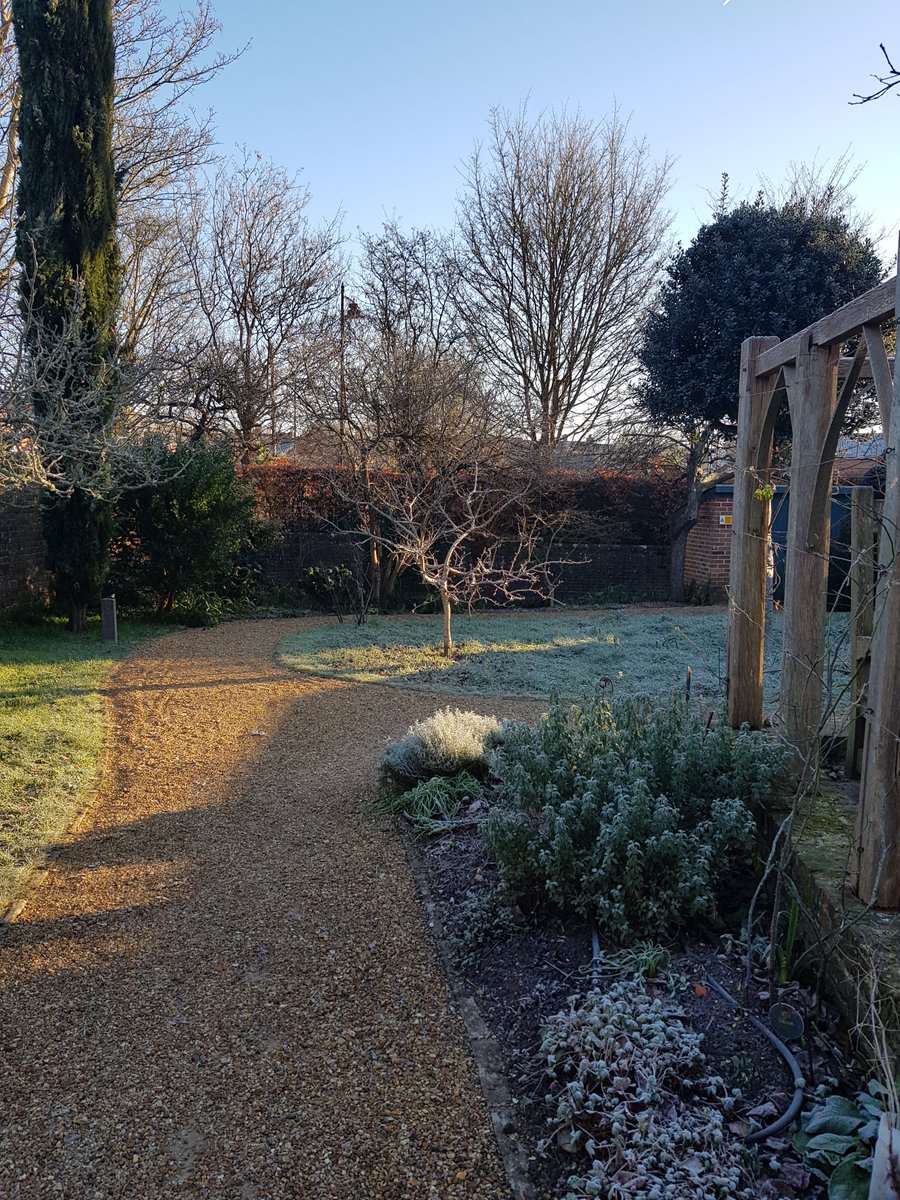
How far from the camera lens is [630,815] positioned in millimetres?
3080

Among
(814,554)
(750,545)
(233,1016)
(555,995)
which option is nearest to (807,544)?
(814,554)

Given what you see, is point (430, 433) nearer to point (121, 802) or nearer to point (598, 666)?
point (598, 666)

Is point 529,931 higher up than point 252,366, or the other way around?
point 252,366

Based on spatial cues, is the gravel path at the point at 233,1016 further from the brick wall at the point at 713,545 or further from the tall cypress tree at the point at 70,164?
the brick wall at the point at 713,545

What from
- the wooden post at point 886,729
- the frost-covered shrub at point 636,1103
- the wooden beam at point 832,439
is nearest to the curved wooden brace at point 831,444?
the wooden beam at point 832,439

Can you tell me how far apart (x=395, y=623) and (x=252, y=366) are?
7.96 m

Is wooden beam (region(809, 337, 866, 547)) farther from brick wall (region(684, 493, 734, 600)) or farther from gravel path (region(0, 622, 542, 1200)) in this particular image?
brick wall (region(684, 493, 734, 600))

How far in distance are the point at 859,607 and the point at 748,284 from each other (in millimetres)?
9319

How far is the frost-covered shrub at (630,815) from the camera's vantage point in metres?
2.99

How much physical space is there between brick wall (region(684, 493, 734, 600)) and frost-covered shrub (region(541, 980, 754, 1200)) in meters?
12.6

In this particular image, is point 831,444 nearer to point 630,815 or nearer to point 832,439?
point 832,439

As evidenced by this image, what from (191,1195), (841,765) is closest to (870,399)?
(841,765)

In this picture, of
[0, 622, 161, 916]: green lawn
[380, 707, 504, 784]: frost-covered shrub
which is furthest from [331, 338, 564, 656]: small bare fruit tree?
[380, 707, 504, 784]: frost-covered shrub

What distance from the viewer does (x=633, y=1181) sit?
192 cm
